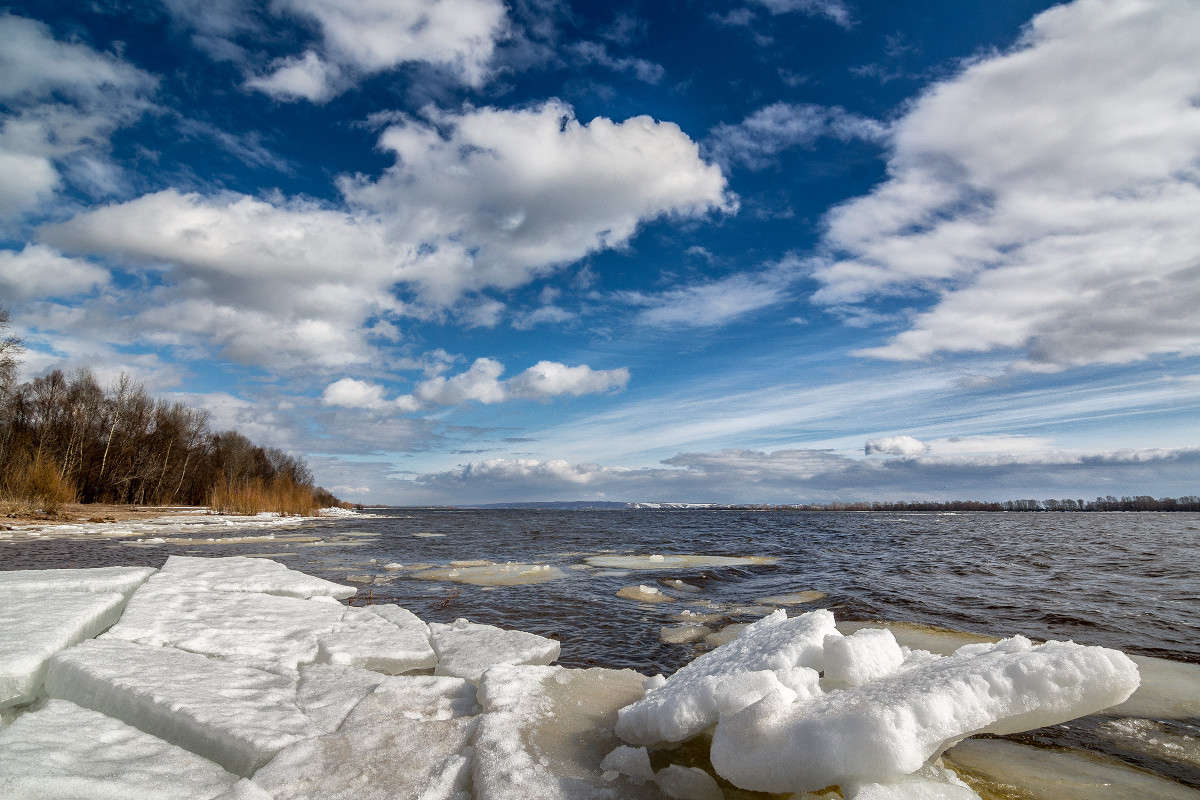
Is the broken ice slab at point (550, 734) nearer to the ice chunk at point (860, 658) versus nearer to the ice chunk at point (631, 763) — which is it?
the ice chunk at point (631, 763)

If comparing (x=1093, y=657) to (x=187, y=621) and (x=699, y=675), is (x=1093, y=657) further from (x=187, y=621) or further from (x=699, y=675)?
(x=187, y=621)

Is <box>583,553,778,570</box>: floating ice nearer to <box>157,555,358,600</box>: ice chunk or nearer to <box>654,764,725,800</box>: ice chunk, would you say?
<box>157,555,358,600</box>: ice chunk

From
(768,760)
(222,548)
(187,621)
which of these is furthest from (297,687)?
(222,548)

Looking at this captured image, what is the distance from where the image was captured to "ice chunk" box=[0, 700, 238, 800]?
1962 mm

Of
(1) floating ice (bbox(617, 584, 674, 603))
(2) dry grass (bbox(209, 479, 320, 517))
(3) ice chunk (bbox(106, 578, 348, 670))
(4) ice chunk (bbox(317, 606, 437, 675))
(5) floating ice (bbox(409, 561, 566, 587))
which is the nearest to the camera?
(3) ice chunk (bbox(106, 578, 348, 670))

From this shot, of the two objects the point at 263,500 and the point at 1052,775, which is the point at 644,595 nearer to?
the point at 1052,775

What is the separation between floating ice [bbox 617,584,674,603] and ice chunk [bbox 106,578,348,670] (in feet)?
13.3

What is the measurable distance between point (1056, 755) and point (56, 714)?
506 cm

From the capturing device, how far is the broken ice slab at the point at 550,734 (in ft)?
7.33


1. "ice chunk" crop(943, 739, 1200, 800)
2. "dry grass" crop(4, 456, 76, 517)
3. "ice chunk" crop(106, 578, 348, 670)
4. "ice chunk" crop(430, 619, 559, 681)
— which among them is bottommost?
"ice chunk" crop(943, 739, 1200, 800)

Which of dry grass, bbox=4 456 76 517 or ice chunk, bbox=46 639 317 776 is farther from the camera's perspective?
dry grass, bbox=4 456 76 517

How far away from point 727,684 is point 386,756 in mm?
1528

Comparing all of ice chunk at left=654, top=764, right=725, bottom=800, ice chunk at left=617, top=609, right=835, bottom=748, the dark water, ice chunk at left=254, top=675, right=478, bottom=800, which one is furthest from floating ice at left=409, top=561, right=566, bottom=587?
ice chunk at left=654, top=764, right=725, bottom=800

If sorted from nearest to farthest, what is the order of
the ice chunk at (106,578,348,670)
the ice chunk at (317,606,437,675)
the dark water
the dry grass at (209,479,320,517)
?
the ice chunk at (106,578,348,670)
the ice chunk at (317,606,437,675)
the dark water
the dry grass at (209,479,320,517)
